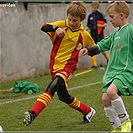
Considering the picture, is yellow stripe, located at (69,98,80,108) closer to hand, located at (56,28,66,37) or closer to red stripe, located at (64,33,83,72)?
red stripe, located at (64,33,83,72)

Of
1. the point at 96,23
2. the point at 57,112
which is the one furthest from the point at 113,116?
the point at 96,23

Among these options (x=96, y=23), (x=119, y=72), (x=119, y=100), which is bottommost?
(x=96, y=23)

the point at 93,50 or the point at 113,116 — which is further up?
the point at 93,50

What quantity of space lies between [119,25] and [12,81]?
22.2 feet

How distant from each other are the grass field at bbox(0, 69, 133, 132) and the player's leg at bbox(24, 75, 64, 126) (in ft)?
1.18

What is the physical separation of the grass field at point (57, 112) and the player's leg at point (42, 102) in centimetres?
36

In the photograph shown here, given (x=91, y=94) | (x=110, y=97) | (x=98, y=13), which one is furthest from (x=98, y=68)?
(x=110, y=97)

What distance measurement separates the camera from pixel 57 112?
784cm

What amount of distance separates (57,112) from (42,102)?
1.57 meters

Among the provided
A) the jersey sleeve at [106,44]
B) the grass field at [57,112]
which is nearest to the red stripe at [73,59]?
the jersey sleeve at [106,44]

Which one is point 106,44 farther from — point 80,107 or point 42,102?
point 80,107

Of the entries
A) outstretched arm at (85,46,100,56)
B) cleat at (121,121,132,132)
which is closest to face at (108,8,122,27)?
outstretched arm at (85,46,100,56)

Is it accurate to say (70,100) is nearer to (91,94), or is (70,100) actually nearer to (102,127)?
(102,127)

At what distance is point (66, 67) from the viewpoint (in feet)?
22.3
